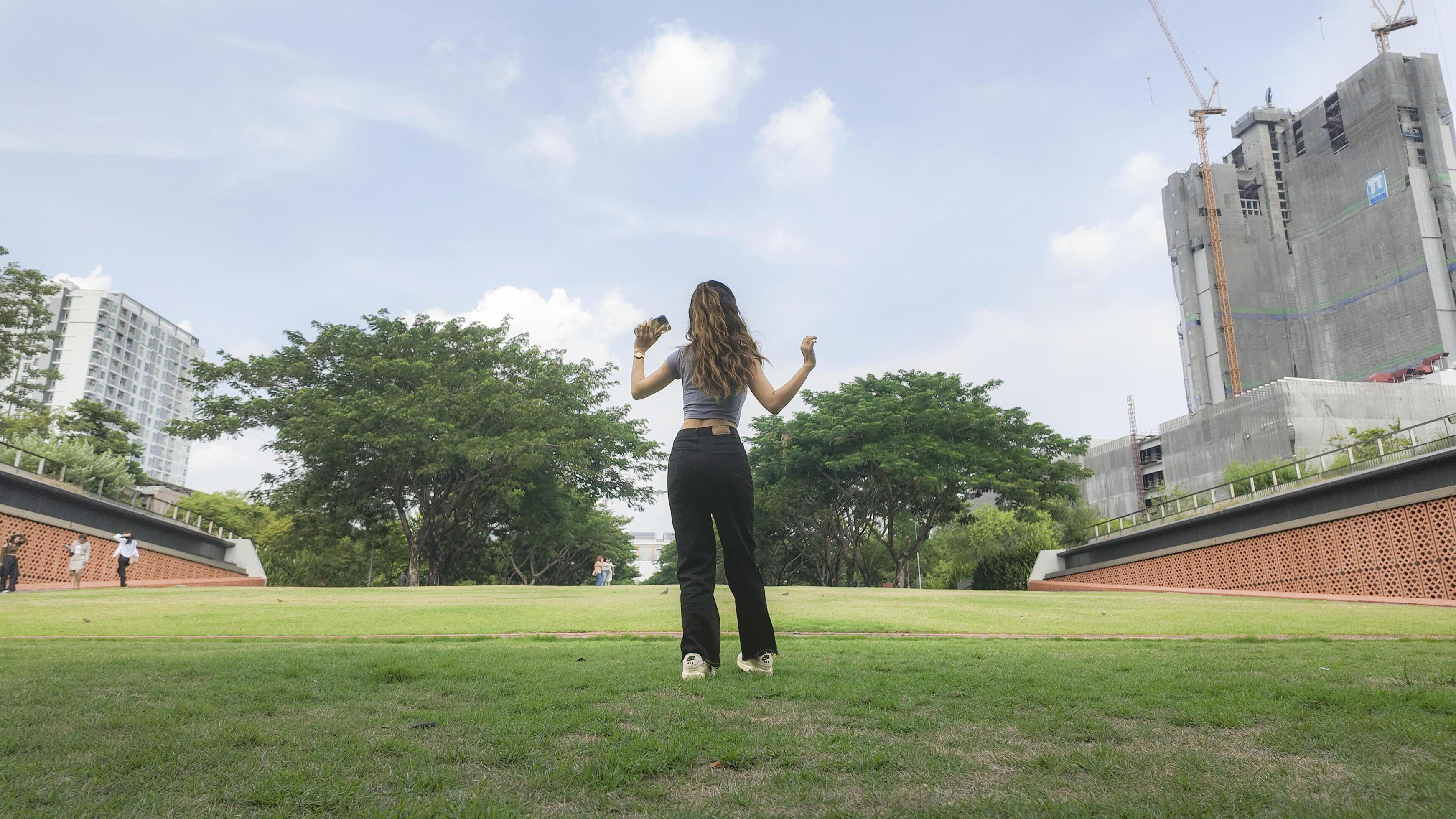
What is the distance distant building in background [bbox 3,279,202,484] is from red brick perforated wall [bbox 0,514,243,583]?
3401 inches

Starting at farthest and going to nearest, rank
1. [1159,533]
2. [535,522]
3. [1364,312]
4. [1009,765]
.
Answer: [1364,312] → [535,522] → [1159,533] → [1009,765]

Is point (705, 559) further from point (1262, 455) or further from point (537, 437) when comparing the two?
point (1262, 455)

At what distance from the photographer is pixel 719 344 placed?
16.5 ft

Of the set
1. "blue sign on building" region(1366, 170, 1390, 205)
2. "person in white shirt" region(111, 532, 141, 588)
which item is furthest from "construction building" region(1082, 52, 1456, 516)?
"person in white shirt" region(111, 532, 141, 588)

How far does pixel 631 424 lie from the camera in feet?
126

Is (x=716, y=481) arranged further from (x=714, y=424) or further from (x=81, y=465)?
(x=81, y=465)

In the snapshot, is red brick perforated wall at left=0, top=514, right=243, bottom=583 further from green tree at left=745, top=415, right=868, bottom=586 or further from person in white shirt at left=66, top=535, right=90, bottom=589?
green tree at left=745, top=415, right=868, bottom=586

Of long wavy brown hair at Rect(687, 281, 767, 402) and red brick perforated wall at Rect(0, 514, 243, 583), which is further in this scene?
red brick perforated wall at Rect(0, 514, 243, 583)

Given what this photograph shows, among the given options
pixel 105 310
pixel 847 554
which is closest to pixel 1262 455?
pixel 847 554

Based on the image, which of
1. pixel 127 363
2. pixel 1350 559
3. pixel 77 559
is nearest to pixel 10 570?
pixel 77 559

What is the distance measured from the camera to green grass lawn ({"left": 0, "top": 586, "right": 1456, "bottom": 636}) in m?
9.09

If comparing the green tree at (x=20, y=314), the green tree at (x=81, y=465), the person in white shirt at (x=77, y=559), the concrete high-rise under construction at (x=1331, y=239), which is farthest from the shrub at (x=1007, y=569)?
the concrete high-rise under construction at (x=1331, y=239)

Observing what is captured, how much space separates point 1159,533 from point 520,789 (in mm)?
33244

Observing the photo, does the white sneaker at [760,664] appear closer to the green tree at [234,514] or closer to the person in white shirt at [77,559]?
the person in white shirt at [77,559]
